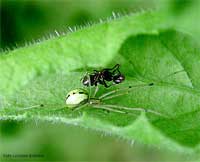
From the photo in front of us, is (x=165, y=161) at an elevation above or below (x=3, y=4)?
below

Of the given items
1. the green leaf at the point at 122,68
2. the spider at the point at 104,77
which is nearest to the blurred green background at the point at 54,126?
the spider at the point at 104,77

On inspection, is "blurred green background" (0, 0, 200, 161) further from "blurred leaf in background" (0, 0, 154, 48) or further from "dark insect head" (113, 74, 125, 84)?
"dark insect head" (113, 74, 125, 84)

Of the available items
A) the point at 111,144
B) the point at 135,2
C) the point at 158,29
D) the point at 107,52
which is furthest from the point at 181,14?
the point at 111,144

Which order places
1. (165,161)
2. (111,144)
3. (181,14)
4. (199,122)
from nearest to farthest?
(199,122) → (181,14) → (165,161) → (111,144)

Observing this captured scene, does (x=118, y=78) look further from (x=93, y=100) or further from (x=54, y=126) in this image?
(x=54, y=126)

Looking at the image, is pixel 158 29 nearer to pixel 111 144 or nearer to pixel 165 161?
pixel 165 161

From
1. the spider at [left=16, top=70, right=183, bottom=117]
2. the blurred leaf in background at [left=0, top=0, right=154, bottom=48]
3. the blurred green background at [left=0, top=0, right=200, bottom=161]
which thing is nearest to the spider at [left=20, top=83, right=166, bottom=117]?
the spider at [left=16, top=70, right=183, bottom=117]

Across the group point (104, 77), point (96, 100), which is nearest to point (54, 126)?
point (104, 77)

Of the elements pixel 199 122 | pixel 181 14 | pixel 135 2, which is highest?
pixel 135 2
